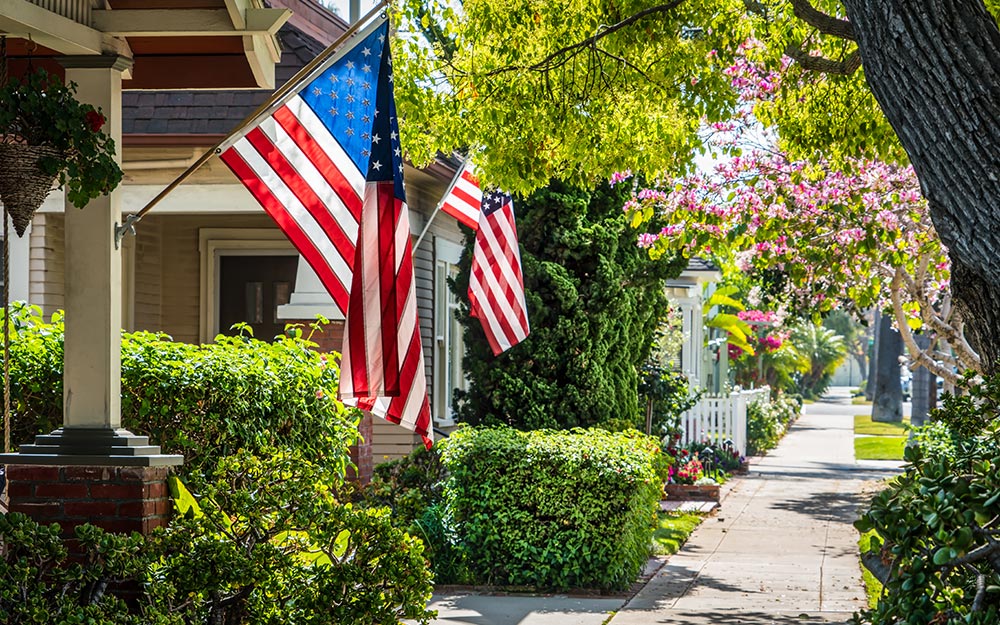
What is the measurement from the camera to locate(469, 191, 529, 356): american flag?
1123cm

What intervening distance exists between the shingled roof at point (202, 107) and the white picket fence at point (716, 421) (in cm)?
1118

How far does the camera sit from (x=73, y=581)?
5973 millimetres

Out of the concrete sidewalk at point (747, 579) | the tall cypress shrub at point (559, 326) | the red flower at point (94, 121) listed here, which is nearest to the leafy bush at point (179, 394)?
the red flower at point (94, 121)

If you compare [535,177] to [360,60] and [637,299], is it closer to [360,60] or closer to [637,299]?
[360,60]

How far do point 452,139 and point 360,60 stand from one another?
112 inches

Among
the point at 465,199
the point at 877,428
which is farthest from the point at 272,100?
the point at 877,428

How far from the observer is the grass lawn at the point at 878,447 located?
94.9ft

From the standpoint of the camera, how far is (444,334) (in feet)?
52.0

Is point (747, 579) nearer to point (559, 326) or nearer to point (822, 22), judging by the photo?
point (559, 326)

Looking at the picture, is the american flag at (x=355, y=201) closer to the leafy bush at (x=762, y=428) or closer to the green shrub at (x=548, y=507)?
the green shrub at (x=548, y=507)

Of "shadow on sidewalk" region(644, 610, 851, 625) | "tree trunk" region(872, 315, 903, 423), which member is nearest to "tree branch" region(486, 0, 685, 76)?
"shadow on sidewalk" region(644, 610, 851, 625)

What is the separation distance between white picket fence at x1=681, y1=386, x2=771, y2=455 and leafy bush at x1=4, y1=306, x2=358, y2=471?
14626 millimetres

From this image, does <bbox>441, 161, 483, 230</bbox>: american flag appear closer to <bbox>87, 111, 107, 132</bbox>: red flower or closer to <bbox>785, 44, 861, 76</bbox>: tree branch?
<bbox>785, 44, 861, 76</bbox>: tree branch

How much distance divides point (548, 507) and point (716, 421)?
523 inches
